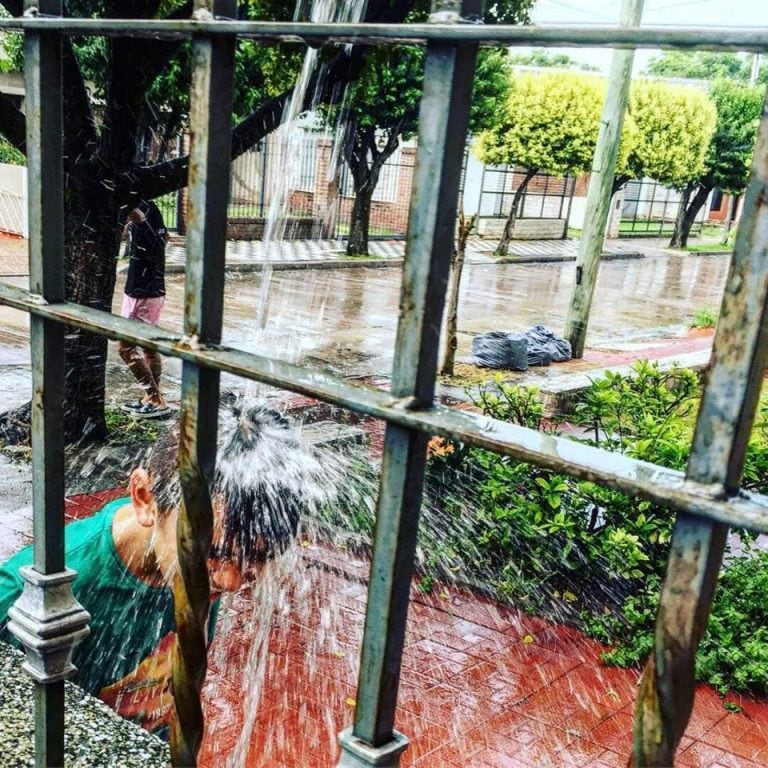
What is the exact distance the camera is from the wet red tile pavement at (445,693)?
3.63m

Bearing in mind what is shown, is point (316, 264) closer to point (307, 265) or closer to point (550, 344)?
point (307, 265)

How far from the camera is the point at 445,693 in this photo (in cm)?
405

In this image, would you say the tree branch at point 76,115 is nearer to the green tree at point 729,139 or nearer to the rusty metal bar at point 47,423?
the rusty metal bar at point 47,423

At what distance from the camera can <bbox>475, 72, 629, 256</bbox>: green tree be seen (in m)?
22.5

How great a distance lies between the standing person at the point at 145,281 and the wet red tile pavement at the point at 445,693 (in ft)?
10.0

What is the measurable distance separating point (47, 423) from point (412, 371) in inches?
25.0

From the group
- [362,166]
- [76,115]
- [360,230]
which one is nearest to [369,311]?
[362,166]

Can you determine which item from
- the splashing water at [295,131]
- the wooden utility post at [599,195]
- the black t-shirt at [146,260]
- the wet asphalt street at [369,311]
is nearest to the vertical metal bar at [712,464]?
the splashing water at [295,131]

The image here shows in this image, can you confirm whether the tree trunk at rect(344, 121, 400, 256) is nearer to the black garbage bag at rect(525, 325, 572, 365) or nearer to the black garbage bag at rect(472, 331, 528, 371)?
the black garbage bag at rect(525, 325, 572, 365)

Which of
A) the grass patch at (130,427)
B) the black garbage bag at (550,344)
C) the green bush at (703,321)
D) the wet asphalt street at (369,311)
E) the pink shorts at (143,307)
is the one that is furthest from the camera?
the green bush at (703,321)

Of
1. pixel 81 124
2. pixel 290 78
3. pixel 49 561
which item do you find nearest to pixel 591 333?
pixel 290 78

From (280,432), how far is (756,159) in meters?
6.11

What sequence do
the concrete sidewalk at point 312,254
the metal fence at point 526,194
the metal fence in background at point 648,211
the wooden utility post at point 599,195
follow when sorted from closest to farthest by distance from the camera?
the wooden utility post at point 599,195
the concrete sidewalk at point 312,254
the metal fence at point 526,194
the metal fence in background at point 648,211

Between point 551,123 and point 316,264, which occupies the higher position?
point 551,123
